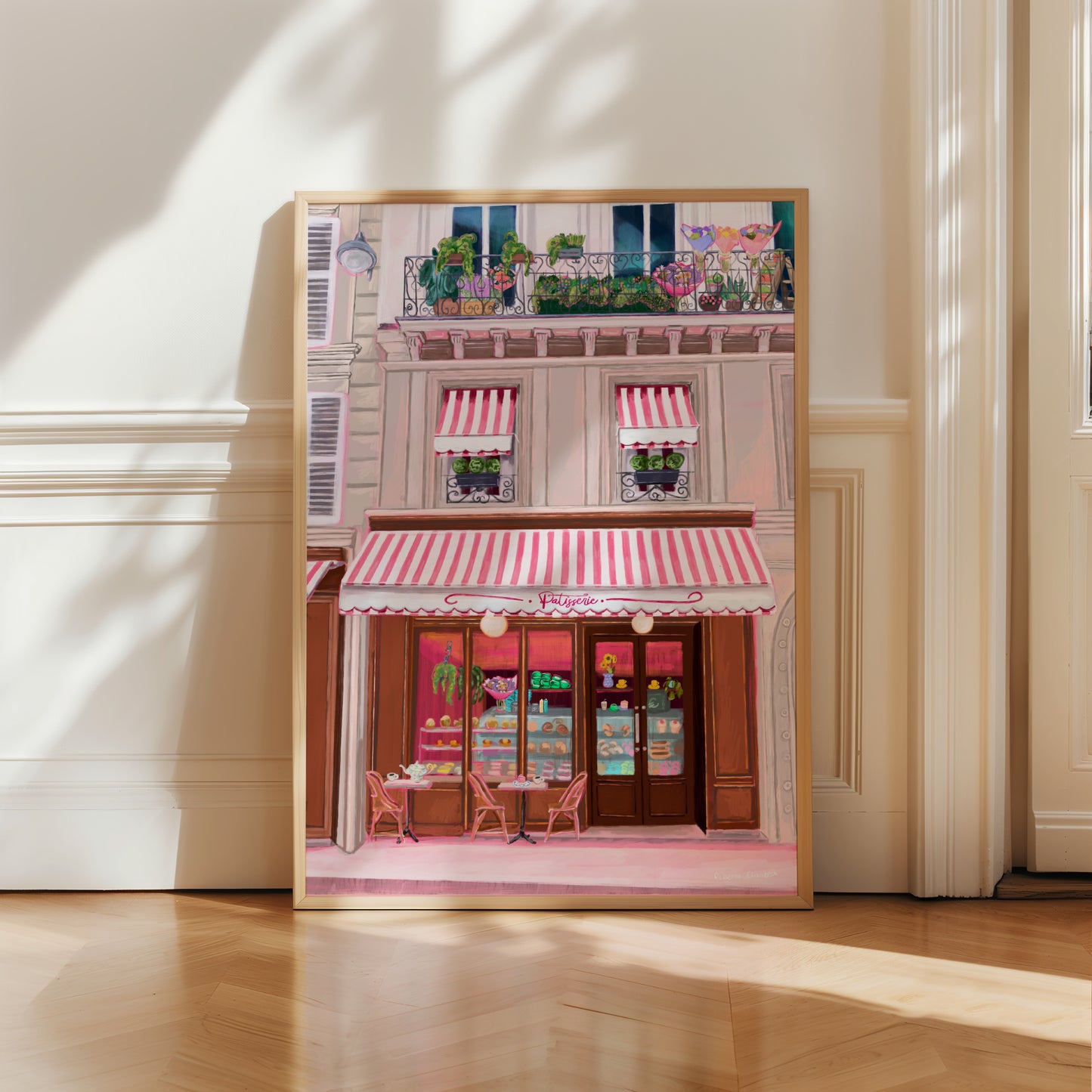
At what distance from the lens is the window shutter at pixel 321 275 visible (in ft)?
7.25

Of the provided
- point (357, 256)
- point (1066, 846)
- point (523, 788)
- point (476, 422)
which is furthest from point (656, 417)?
point (1066, 846)

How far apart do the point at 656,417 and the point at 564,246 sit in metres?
0.51

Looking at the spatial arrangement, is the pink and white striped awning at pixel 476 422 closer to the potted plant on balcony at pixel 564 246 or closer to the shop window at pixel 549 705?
the potted plant on balcony at pixel 564 246

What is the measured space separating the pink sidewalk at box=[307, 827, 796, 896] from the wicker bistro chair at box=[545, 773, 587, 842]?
3 centimetres

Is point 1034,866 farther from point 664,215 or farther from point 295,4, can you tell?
point 295,4

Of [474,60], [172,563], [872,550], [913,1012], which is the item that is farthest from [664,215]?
[913,1012]

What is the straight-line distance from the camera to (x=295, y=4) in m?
2.25

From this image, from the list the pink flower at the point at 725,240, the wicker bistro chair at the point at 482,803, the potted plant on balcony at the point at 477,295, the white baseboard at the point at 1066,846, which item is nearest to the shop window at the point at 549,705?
the wicker bistro chair at the point at 482,803

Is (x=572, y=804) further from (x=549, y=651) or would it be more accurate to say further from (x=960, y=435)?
(x=960, y=435)

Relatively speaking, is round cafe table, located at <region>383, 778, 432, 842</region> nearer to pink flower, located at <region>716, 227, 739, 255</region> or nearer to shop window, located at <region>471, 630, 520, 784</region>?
shop window, located at <region>471, 630, 520, 784</region>

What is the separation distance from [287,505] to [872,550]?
62.0 inches

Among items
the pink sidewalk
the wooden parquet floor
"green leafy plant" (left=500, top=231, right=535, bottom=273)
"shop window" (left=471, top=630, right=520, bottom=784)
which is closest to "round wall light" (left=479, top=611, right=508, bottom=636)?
"shop window" (left=471, top=630, right=520, bottom=784)

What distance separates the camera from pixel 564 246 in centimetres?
221

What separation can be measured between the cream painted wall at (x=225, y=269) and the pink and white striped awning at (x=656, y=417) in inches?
14.2
